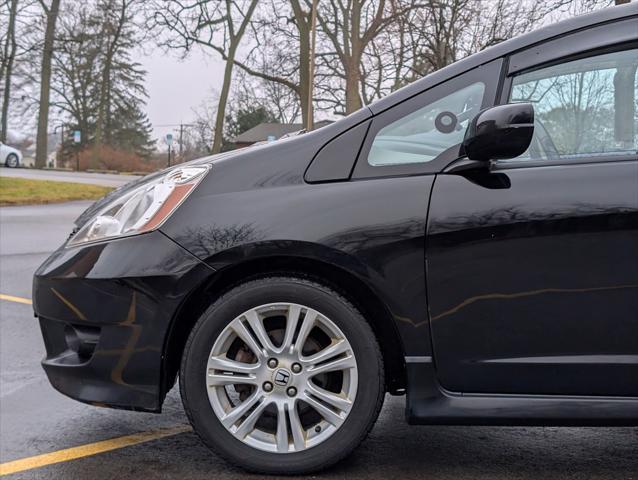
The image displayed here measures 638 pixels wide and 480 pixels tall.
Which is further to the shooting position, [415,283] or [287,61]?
[287,61]

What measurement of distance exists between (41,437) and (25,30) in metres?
26.6

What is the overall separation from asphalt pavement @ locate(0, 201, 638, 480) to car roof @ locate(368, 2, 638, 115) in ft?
4.76

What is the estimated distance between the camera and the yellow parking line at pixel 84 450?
2719mm

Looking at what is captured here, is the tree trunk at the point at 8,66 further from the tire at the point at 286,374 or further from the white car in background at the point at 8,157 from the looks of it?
the tire at the point at 286,374

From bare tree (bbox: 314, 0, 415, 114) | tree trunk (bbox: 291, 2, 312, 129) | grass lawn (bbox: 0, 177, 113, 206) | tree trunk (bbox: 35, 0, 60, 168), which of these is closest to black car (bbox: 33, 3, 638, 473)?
grass lawn (bbox: 0, 177, 113, 206)

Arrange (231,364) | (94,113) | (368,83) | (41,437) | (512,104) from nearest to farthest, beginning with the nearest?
1. (512,104)
2. (231,364)
3. (41,437)
4. (368,83)
5. (94,113)

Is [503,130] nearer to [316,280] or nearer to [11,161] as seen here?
[316,280]

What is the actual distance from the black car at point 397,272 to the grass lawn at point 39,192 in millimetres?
14048

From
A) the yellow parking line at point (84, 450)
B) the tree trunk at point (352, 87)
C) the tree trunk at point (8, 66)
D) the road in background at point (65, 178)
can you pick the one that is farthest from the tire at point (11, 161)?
the yellow parking line at point (84, 450)

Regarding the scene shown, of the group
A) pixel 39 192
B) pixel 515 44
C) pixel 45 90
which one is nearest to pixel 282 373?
Result: pixel 515 44

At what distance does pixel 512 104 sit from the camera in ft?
7.84

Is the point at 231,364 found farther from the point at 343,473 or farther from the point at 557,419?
the point at 557,419

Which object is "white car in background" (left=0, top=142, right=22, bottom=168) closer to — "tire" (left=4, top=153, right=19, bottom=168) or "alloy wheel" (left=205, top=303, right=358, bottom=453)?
"tire" (left=4, top=153, right=19, bottom=168)

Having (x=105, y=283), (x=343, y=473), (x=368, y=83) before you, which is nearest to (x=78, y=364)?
(x=105, y=283)
